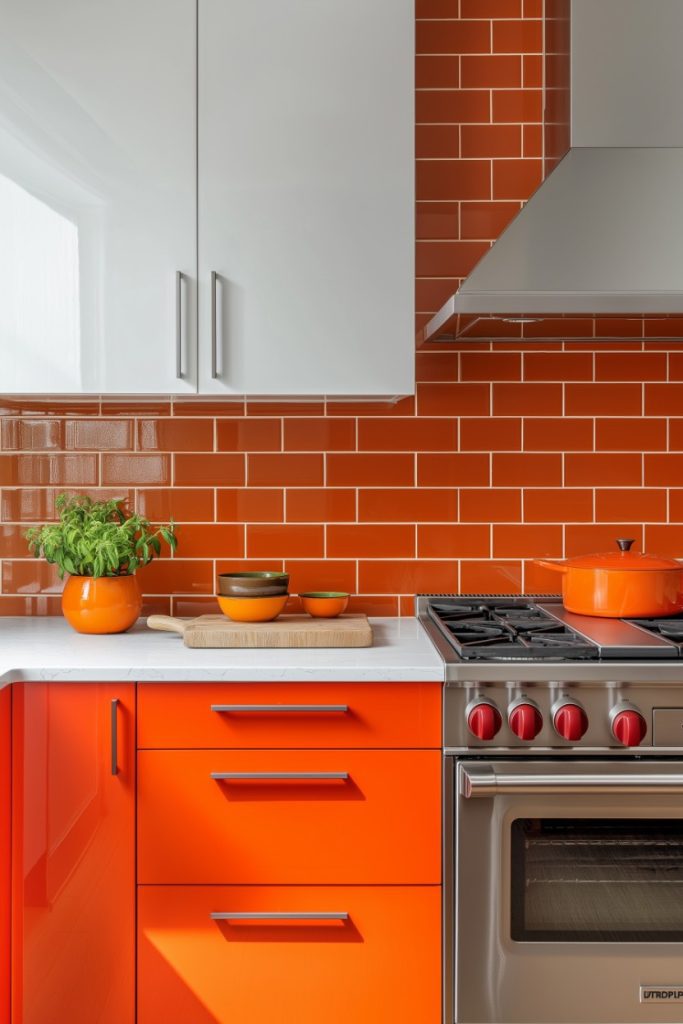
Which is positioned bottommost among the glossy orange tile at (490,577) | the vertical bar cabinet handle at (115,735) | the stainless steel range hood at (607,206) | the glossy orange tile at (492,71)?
the vertical bar cabinet handle at (115,735)

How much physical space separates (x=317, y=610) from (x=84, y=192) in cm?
115

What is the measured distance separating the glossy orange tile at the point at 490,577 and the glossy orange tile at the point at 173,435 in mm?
810

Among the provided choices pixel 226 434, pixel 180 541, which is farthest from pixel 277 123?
pixel 180 541

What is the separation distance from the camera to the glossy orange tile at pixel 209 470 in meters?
2.45

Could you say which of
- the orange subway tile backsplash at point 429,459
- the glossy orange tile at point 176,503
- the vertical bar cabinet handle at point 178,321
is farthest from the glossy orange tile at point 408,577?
the vertical bar cabinet handle at point 178,321

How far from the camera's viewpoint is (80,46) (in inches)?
80.2

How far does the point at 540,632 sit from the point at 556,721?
0.89 feet

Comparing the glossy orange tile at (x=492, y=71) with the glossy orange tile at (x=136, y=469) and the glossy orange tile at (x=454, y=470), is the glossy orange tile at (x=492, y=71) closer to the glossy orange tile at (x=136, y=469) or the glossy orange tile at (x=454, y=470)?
the glossy orange tile at (x=454, y=470)

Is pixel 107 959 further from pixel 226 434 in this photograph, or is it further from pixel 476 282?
pixel 476 282

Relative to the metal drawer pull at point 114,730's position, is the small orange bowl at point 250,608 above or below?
above

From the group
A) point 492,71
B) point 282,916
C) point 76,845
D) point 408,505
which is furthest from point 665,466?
point 76,845

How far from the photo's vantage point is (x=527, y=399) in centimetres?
246

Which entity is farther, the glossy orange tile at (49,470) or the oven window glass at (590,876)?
the glossy orange tile at (49,470)

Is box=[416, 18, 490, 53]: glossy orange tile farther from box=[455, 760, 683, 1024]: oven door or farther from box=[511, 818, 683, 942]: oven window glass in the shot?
box=[511, 818, 683, 942]: oven window glass
